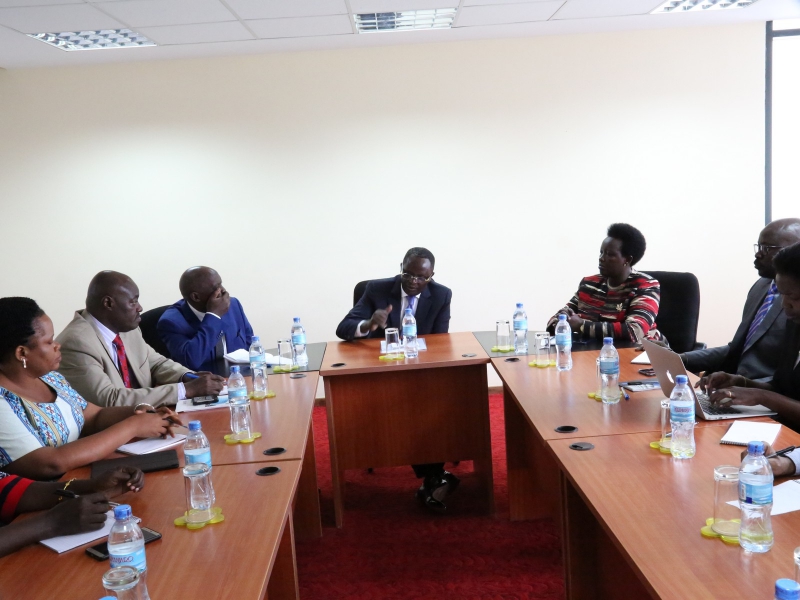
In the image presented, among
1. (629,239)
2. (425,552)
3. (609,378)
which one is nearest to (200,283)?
(425,552)

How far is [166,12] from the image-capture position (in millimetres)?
4246

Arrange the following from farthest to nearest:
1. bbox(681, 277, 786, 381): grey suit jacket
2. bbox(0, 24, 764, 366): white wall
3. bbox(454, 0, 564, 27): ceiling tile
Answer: bbox(0, 24, 764, 366): white wall, bbox(454, 0, 564, 27): ceiling tile, bbox(681, 277, 786, 381): grey suit jacket

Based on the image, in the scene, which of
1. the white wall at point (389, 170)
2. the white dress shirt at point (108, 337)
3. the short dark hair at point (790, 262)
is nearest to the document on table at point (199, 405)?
the white dress shirt at point (108, 337)

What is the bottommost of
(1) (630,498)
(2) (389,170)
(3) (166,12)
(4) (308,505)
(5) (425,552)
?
(5) (425,552)

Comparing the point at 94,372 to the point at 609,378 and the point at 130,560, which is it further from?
the point at 609,378

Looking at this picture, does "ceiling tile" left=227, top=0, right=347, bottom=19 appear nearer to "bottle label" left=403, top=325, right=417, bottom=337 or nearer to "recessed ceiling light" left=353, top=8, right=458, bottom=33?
"recessed ceiling light" left=353, top=8, right=458, bottom=33

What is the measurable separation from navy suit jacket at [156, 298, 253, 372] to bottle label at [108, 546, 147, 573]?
7.61ft

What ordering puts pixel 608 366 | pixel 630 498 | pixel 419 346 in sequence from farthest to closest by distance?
pixel 419 346
pixel 608 366
pixel 630 498

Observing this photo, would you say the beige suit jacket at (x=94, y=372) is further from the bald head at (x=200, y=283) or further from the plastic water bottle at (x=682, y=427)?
the plastic water bottle at (x=682, y=427)

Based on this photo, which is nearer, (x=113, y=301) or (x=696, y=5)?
(x=113, y=301)

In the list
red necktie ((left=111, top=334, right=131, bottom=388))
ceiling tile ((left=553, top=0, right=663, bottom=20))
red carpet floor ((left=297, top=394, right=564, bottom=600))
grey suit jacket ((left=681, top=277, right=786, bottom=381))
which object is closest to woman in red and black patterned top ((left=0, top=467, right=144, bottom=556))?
red carpet floor ((left=297, top=394, right=564, bottom=600))

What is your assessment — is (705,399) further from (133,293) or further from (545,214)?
(545,214)

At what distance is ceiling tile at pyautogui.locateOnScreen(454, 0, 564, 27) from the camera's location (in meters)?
4.59

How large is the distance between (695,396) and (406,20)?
137 inches
